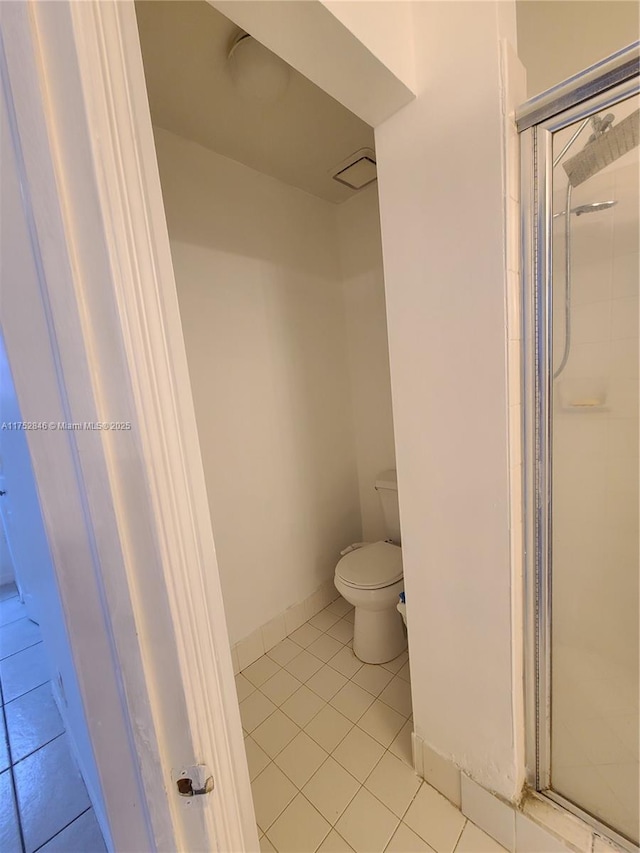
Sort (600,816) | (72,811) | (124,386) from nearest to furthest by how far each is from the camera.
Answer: (124,386) < (600,816) < (72,811)

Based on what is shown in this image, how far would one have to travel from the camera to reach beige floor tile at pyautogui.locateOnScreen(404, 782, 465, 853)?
1.07 m

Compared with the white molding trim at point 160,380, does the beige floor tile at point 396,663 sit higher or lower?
lower

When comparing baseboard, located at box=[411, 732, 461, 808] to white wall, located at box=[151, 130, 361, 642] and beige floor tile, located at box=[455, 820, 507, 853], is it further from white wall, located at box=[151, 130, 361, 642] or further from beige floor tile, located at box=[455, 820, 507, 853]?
white wall, located at box=[151, 130, 361, 642]

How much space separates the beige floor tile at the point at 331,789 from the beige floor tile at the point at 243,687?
49 cm

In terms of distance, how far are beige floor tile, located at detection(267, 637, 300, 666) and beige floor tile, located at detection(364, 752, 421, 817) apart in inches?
25.8

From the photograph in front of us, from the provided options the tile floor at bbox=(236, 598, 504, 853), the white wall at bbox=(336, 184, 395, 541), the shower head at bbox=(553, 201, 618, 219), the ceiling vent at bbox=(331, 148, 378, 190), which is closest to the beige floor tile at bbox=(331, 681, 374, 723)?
the tile floor at bbox=(236, 598, 504, 853)

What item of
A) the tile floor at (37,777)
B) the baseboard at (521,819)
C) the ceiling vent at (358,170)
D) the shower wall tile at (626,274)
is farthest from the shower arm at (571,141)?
the tile floor at (37,777)

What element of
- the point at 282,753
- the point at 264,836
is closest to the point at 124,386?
the point at 264,836

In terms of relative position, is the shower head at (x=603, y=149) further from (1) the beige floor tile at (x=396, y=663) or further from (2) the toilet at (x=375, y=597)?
(1) the beige floor tile at (x=396, y=663)

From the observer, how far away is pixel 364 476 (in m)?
2.37

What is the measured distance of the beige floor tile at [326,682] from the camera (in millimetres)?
1604

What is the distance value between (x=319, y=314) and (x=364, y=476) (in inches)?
41.9

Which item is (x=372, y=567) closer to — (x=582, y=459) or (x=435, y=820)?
(x=435, y=820)

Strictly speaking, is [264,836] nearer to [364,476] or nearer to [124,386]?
[124,386]
